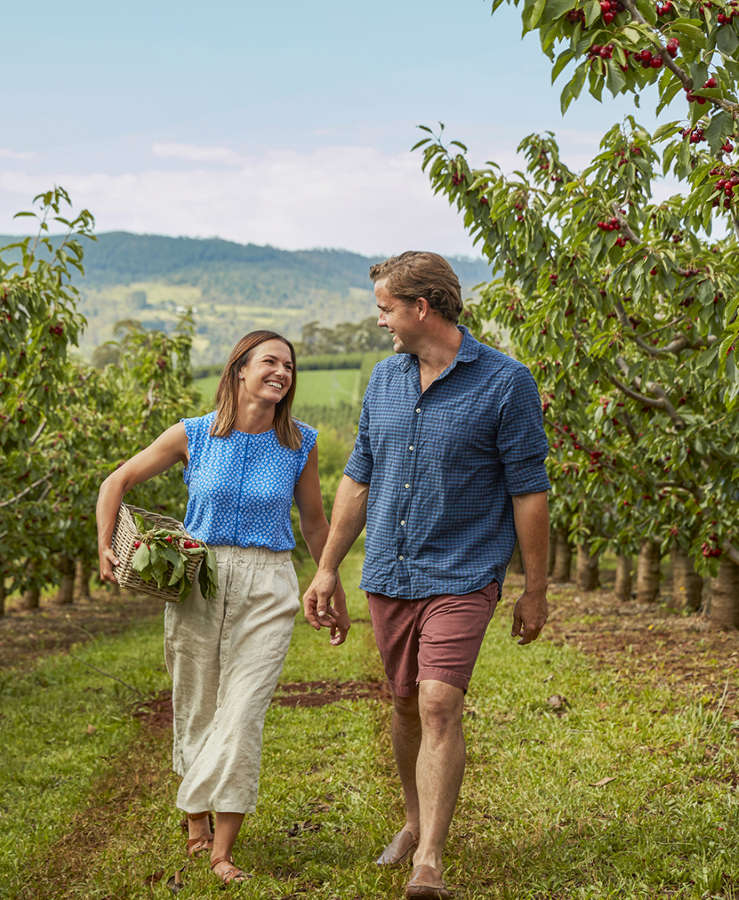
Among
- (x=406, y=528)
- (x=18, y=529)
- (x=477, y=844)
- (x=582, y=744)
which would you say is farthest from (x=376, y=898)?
(x=18, y=529)

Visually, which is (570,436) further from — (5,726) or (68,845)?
(68,845)

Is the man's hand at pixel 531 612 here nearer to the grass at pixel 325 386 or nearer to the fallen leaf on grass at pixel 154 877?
the fallen leaf on grass at pixel 154 877

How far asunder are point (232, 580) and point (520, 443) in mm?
1379

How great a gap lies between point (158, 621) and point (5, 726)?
11.4 meters

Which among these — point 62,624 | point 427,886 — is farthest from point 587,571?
point 427,886

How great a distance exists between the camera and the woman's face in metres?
4.36

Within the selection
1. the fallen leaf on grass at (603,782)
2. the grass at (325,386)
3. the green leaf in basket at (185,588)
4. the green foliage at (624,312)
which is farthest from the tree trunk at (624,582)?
the grass at (325,386)

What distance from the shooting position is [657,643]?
1054cm

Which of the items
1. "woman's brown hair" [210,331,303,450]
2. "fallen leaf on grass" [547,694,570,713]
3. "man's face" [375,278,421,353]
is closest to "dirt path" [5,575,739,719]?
"fallen leaf on grass" [547,694,570,713]

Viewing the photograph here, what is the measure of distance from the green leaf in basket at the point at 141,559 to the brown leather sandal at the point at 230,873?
124cm

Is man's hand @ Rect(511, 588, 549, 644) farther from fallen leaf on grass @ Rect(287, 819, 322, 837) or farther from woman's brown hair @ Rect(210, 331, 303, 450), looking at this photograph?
fallen leaf on grass @ Rect(287, 819, 322, 837)

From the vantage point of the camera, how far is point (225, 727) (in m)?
4.18

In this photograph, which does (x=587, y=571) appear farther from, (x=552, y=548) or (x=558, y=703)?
(x=558, y=703)

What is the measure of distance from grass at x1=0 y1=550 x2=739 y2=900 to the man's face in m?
→ 2.13
